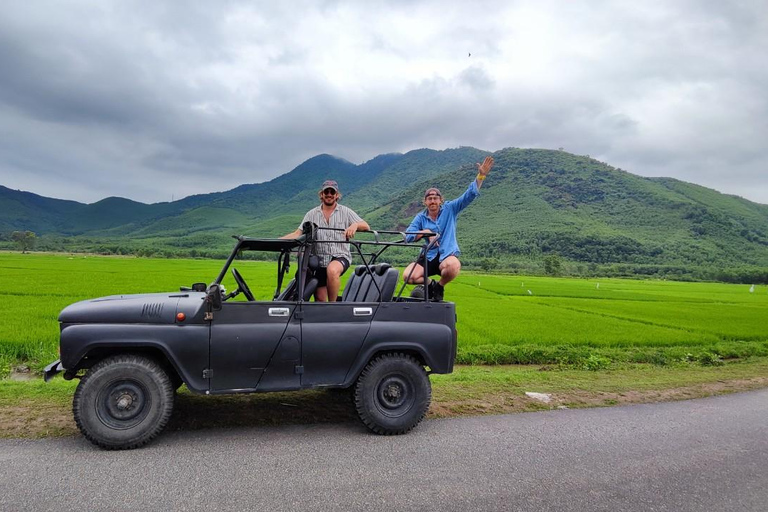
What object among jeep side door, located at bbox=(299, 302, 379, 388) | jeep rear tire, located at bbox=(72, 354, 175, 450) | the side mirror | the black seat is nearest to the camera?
jeep rear tire, located at bbox=(72, 354, 175, 450)

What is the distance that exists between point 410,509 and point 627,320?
18.7 m

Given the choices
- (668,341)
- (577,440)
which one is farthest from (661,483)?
(668,341)

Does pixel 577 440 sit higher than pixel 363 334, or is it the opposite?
pixel 363 334

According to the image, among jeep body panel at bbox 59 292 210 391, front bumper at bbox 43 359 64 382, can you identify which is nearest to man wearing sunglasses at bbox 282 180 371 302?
jeep body panel at bbox 59 292 210 391

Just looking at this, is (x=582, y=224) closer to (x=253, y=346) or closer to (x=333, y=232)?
(x=333, y=232)

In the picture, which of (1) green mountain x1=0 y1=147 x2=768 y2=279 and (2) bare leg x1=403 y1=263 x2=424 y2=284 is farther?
(1) green mountain x1=0 y1=147 x2=768 y2=279

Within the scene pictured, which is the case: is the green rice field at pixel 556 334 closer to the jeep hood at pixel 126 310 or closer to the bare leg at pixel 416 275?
the bare leg at pixel 416 275

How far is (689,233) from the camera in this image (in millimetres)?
110938

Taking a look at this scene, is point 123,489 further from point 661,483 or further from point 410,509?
point 661,483

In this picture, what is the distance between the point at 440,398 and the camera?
648 centimetres

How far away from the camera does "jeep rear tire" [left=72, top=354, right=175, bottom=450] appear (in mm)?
4199

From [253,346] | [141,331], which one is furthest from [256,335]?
[141,331]

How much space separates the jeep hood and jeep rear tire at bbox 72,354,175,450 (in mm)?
370

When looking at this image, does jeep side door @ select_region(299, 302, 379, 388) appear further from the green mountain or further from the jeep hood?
the green mountain
